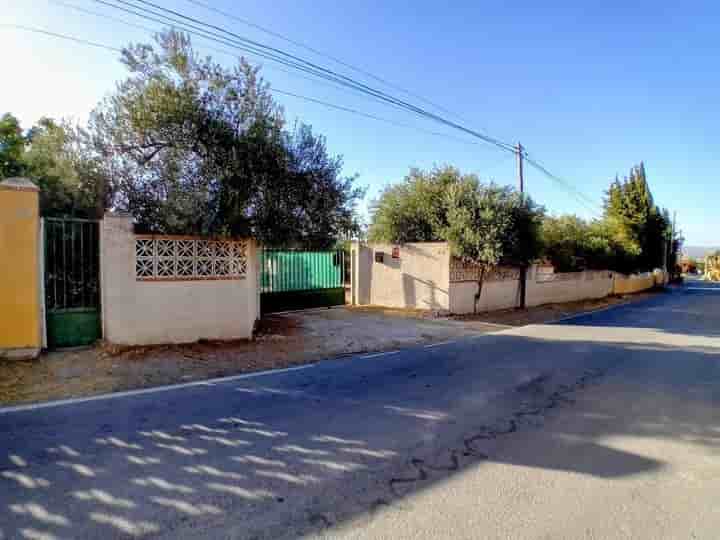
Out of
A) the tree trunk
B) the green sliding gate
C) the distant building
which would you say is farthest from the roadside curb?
the distant building

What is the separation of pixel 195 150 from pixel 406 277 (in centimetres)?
887

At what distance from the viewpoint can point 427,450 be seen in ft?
11.9

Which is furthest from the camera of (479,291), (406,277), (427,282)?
(479,291)

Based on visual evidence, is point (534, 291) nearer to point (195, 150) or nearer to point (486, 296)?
point (486, 296)

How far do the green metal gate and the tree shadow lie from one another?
9.77 ft

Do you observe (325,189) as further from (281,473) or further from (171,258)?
(281,473)

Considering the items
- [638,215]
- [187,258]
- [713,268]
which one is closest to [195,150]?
Result: [187,258]

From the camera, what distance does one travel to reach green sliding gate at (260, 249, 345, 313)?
12.1 m

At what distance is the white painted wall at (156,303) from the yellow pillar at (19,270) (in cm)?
95

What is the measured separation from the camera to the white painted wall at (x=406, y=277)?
45.4 ft

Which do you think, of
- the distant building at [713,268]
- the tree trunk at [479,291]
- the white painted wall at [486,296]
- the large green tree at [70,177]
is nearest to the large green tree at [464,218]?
the tree trunk at [479,291]

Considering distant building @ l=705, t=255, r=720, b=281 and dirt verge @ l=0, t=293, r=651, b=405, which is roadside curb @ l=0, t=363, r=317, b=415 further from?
distant building @ l=705, t=255, r=720, b=281

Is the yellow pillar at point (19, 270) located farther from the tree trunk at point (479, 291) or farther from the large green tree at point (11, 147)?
the tree trunk at point (479, 291)

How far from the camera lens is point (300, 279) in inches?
520
